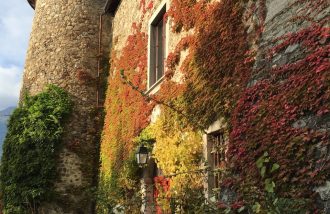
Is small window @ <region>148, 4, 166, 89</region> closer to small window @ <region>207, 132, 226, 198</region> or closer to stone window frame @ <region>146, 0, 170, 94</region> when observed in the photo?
stone window frame @ <region>146, 0, 170, 94</region>

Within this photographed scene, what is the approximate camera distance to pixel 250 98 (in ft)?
15.2

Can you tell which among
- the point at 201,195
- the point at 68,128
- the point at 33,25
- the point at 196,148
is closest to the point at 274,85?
the point at 201,195

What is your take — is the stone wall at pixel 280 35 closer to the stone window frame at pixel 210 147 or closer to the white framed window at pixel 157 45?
the stone window frame at pixel 210 147

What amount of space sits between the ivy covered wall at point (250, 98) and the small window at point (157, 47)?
0.36 m

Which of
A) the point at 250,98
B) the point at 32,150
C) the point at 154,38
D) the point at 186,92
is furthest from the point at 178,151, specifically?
the point at 32,150

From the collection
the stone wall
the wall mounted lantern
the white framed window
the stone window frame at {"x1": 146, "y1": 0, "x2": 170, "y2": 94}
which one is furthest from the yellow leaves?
the stone wall

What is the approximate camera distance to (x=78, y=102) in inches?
518

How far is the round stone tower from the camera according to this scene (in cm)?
1233

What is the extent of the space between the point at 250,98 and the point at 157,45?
561 cm

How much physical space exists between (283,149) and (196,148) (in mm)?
2832

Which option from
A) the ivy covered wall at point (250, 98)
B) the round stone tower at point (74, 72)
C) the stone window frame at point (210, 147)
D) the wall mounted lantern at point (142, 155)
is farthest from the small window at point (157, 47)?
the round stone tower at point (74, 72)

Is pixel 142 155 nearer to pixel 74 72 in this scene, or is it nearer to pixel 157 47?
pixel 157 47

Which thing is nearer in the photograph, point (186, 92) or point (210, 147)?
point (210, 147)

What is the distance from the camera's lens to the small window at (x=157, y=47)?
9.69 metres
